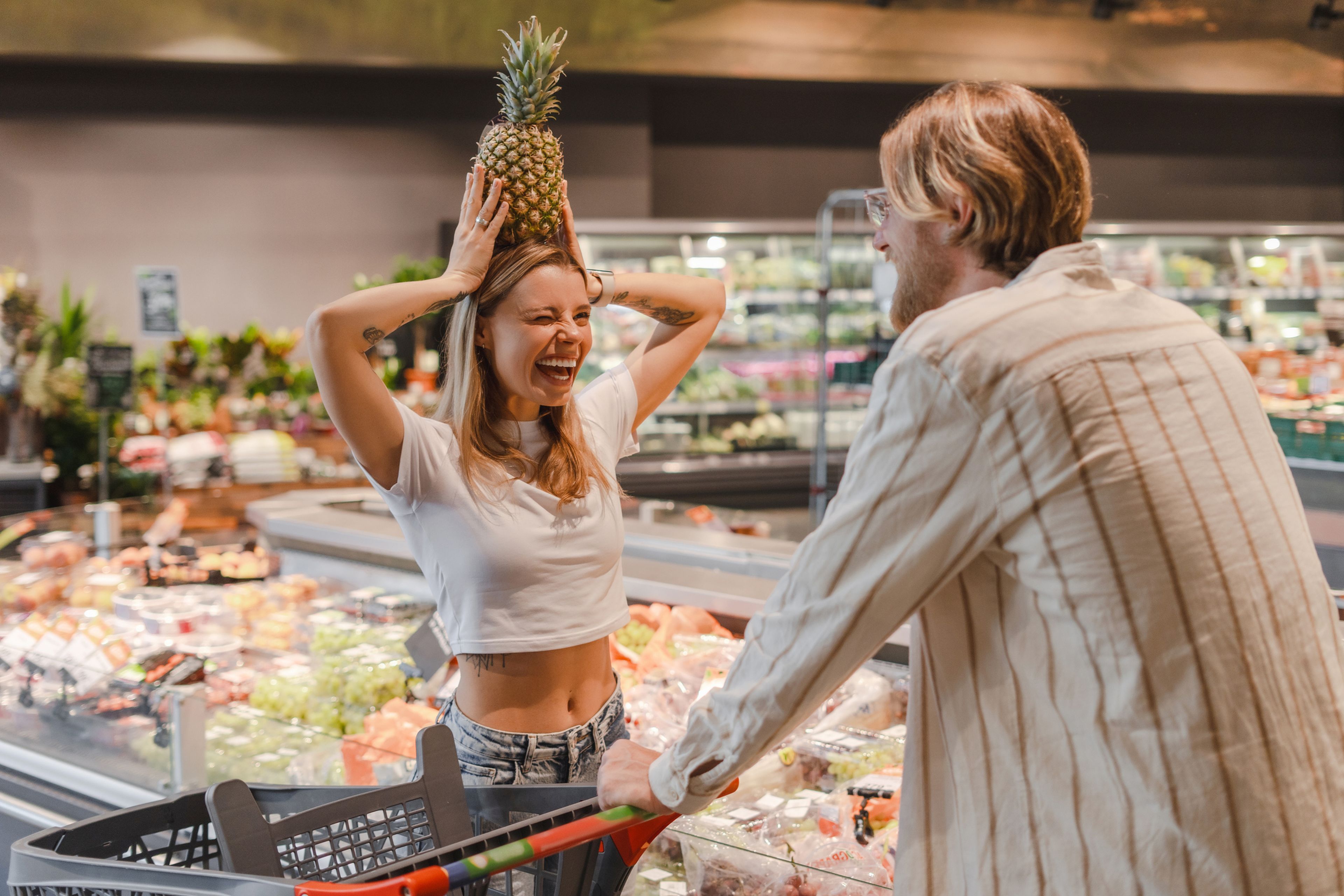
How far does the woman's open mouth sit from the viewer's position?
5.55 ft

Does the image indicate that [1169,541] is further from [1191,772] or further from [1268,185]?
[1268,185]

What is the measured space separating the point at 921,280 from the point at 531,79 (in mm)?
875

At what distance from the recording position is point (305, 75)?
799 centimetres

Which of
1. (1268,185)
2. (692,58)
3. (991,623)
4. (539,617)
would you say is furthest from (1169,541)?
(1268,185)

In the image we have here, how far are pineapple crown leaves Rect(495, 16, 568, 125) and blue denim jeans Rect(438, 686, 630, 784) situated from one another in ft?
3.27

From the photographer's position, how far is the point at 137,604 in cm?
325

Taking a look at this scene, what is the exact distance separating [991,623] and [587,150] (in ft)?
25.5

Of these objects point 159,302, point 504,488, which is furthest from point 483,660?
point 159,302

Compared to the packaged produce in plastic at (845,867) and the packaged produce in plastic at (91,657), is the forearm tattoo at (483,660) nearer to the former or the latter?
the packaged produce in plastic at (845,867)

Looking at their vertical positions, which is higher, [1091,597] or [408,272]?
[408,272]

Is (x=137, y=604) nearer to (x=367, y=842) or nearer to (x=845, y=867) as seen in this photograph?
(x=367, y=842)

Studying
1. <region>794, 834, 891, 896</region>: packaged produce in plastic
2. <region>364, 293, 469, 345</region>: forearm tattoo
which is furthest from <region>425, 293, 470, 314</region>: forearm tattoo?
<region>794, 834, 891, 896</region>: packaged produce in plastic

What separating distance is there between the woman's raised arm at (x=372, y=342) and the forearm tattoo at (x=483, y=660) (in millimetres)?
303

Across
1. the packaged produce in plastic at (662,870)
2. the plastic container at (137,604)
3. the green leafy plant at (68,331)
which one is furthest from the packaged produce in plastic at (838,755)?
the green leafy plant at (68,331)
